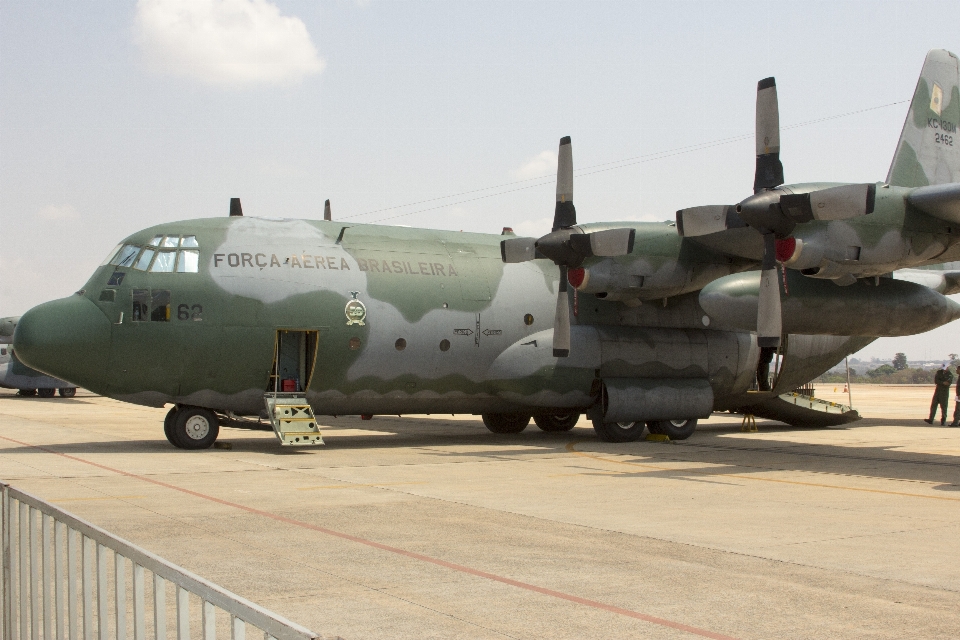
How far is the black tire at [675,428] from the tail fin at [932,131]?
7.58 m

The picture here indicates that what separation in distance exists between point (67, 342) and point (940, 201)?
53.0 ft

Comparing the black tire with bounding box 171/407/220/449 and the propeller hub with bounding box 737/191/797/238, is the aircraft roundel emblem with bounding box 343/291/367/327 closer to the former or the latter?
the black tire with bounding box 171/407/220/449

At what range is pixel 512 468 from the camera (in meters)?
17.1

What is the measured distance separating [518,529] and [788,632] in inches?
177

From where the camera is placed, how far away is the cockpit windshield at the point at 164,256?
19.2 meters

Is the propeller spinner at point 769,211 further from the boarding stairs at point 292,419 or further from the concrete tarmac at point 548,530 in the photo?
the boarding stairs at point 292,419

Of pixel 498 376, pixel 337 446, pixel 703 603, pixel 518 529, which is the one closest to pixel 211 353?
pixel 337 446

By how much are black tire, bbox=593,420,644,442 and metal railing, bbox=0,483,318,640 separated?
54.7ft

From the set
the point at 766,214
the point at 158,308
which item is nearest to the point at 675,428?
the point at 766,214

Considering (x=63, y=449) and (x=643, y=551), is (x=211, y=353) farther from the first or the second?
(x=643, y=551)

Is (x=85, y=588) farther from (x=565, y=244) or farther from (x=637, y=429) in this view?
(x=637, y=429)

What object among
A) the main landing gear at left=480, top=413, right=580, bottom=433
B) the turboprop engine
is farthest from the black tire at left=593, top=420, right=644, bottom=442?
the turboprop engine

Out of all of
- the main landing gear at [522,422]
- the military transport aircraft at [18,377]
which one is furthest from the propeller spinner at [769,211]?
the military transport aircraft at [18,377]

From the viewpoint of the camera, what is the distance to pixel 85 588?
4512 millimetres
